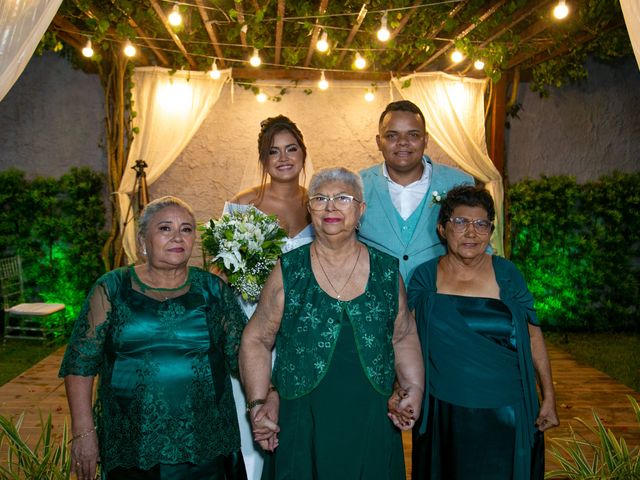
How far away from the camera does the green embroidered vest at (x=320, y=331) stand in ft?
7.74

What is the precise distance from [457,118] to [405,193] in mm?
4172

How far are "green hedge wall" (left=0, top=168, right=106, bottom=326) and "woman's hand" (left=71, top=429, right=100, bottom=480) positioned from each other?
18.9 feet

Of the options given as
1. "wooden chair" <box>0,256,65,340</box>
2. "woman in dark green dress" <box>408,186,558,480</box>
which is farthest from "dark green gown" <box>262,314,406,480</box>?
"wooden chair" <box>0,256,65,340</box>

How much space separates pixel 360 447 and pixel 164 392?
81 centimetres

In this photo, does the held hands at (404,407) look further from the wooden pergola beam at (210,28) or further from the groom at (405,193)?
the wooden pergola beam at (210,28)

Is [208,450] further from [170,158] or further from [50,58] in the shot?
[50,58]

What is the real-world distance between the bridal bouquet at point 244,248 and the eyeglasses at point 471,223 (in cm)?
92

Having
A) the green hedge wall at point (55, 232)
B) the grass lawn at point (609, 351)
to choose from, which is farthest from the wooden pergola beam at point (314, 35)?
the grass lawn at point (609, 351)

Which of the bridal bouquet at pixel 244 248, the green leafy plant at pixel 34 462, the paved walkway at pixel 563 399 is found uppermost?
the bridal bouquet at pixel 244 248

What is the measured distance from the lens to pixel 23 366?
654cm

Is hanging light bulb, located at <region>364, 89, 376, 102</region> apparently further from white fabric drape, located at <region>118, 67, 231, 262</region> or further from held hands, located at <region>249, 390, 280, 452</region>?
held hands, located at <region>249, 390, 280, 452</region>

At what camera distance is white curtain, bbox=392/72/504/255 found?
7.41 metres

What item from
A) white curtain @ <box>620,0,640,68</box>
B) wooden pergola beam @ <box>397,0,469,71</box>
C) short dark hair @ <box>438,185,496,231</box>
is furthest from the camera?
wooden pergola beam @ <box>397,0,469,71</box>

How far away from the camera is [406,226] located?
3471 millimetres
